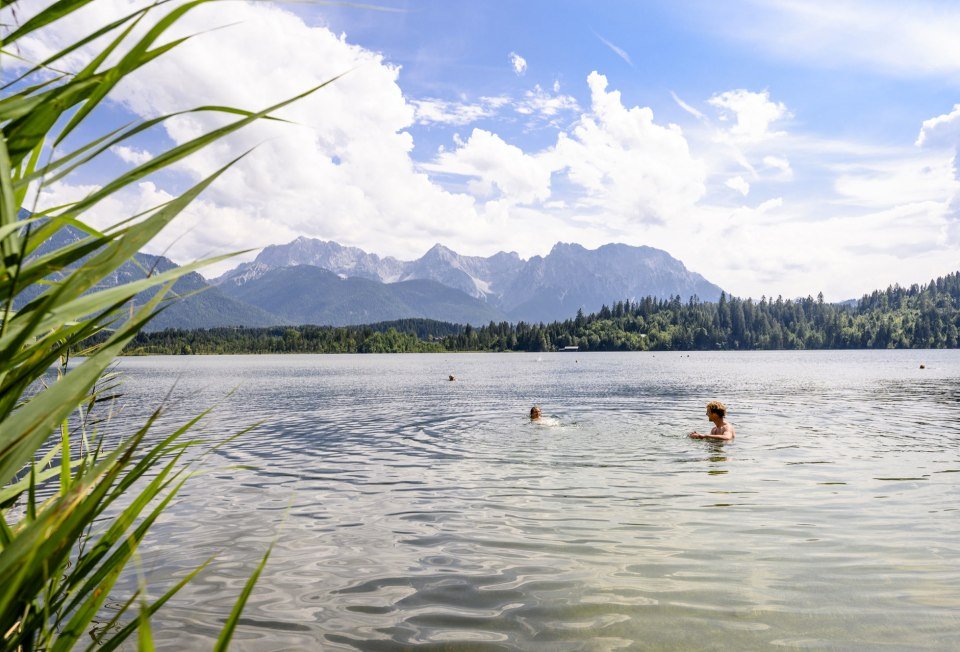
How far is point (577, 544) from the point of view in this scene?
35.0 feet

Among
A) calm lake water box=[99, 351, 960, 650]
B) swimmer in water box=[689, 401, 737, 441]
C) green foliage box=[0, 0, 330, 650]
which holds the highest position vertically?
green foliage box=[0, 0, 330, 650]

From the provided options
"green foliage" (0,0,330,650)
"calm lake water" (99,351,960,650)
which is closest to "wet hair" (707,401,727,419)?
"calm lake water" (99,351,960,650)

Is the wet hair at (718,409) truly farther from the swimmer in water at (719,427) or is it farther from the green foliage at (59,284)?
the green foliage at (59,284)

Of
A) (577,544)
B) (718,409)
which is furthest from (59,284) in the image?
(718,409)

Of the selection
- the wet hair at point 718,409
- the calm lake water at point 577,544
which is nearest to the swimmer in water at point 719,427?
the wet hair at point 718,409

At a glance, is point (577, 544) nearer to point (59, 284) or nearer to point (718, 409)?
point (59, 284)

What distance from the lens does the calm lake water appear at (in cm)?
750

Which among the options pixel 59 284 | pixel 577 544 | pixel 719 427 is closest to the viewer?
pixel 59 284

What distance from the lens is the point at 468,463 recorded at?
1894 centimetres

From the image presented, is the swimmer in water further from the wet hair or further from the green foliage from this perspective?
the green foliage

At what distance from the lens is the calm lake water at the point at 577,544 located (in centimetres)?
750

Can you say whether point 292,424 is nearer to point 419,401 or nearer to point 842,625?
point 419,401

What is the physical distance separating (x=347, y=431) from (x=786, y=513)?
19.1m

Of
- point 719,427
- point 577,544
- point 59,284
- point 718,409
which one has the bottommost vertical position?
point 577,544
